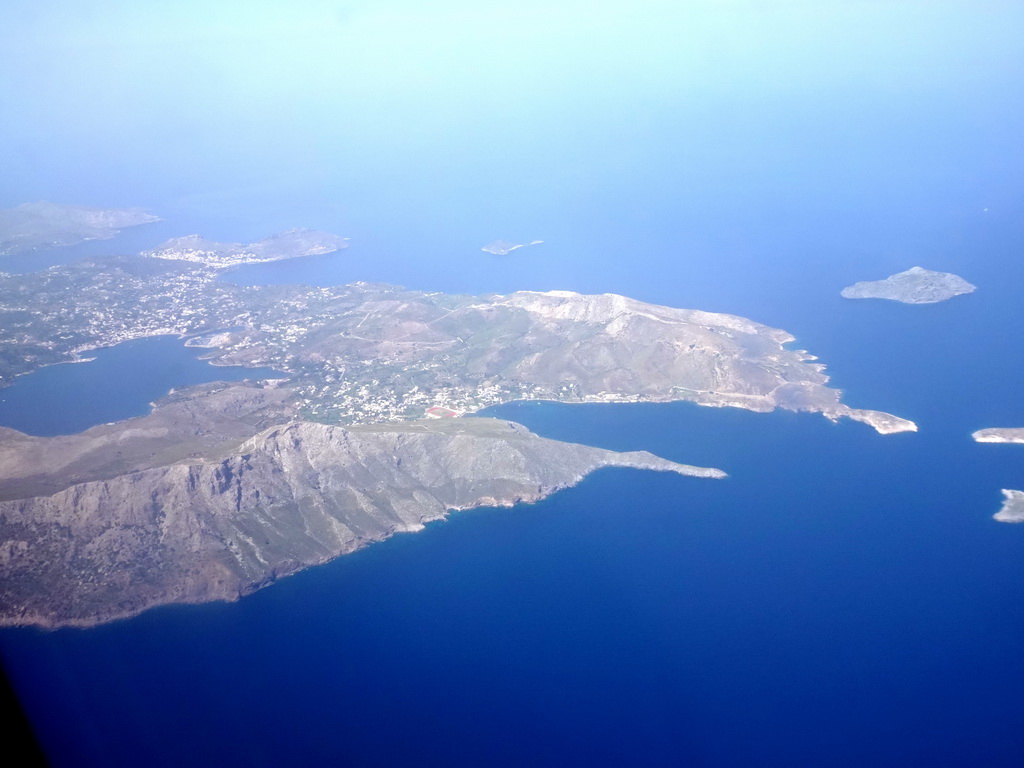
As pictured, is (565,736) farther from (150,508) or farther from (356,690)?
(150,508)

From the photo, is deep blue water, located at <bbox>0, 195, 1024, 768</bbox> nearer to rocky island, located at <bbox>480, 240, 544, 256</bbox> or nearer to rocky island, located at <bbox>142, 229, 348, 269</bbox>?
rocky island, located at <bbox>142, 229, 348, 269</bbox>

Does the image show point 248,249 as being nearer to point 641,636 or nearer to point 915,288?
point 915,288

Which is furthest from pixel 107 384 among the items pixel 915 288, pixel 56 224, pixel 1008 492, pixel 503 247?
pixel 915 288

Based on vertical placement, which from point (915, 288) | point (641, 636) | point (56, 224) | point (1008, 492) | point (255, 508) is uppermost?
point (56, 224)

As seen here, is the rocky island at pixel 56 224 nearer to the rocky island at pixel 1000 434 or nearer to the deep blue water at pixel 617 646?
the deep blue water at pixel 617 646

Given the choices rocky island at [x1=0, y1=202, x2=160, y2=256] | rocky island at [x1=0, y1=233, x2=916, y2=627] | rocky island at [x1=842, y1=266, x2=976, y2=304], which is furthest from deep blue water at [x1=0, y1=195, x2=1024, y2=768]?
rocky island at [x1=0, y1=202, x2=160, y2=256]

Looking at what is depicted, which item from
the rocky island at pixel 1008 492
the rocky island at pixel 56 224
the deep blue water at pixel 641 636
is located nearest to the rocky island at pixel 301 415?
the deep blue water at pixel 641 636
